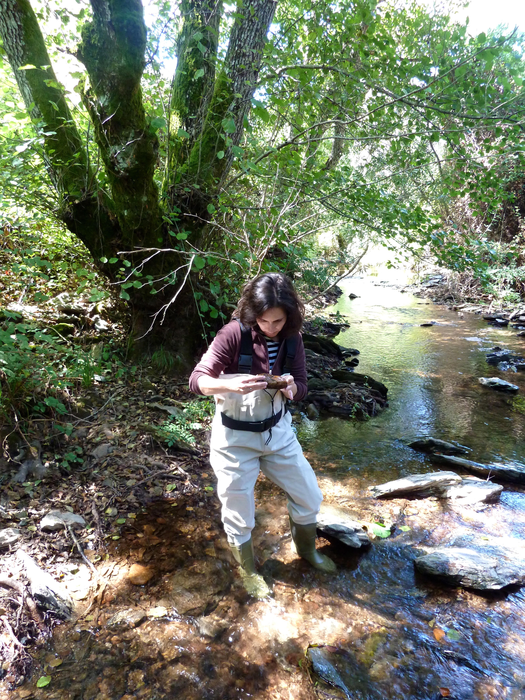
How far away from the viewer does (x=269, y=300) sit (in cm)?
224

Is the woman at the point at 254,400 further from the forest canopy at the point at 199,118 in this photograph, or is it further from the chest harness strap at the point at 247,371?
the forest canopy at the point at 199,118

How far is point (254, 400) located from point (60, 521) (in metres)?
1.90

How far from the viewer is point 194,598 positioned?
2.58m

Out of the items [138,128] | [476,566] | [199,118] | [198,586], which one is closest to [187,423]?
[198,586]

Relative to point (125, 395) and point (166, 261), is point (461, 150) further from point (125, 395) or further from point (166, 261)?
point (125, 395)

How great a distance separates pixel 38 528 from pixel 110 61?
14.5 feet

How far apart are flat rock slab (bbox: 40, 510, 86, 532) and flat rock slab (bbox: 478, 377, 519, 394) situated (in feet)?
23.8

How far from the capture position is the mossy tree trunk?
390 centimetres

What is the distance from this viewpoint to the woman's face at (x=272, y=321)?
7.54ft

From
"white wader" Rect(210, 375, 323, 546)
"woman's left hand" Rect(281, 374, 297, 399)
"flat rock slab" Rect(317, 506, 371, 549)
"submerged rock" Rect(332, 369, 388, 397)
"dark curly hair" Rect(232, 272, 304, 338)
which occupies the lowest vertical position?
"flat rock slab" Rect(317, 506, 371, 549)

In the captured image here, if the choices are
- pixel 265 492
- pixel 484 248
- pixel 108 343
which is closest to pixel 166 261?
pixel 108 343

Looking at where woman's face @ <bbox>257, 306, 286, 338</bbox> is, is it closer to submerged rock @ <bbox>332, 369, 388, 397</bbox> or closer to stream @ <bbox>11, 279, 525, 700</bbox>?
stream @ <bbox>11, 279, 525, 700</bbox>

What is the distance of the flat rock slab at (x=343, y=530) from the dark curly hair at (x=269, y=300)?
1796 millimetres

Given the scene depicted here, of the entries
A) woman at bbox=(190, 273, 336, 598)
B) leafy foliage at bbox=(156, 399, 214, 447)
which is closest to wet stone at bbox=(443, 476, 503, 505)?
woman at bbox=(190, 273, 336, 598)
